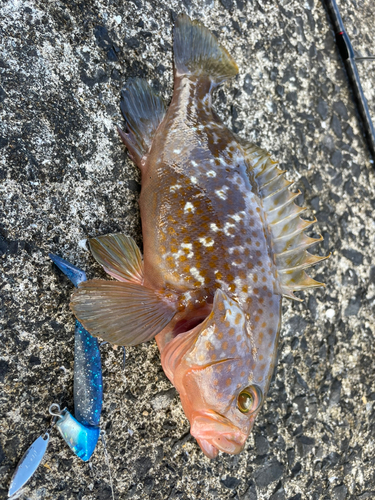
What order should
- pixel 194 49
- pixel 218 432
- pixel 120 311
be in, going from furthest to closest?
pixel 194 49 → pixel 120 311 → pixel 218 432

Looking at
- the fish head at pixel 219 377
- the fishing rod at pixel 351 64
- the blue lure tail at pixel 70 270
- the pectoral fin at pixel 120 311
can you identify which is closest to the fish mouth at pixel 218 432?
the fish head at pixel 219 377

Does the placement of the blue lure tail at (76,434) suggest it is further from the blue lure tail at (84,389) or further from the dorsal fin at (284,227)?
the dorsal fin at (284,227)

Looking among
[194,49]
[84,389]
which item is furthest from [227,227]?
[194,49]

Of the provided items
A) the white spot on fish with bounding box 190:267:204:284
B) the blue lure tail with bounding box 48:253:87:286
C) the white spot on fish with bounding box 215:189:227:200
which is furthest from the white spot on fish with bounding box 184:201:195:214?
the blue lure tail with bounding box 48:253:87:286

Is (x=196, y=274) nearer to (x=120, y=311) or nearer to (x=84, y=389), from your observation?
(x=120, y=311)

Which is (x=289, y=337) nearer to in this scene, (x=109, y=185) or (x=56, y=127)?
(x=109, y=185)
